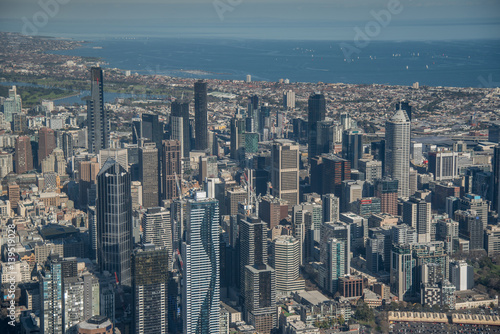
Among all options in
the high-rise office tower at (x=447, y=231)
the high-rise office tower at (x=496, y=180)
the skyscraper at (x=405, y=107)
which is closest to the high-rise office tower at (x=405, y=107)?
the skyscraper at (x=405, y=107)

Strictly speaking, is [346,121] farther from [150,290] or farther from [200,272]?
[150,290]

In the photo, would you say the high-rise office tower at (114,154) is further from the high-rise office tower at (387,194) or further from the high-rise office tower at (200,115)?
the high-rise office tower at (387,194)

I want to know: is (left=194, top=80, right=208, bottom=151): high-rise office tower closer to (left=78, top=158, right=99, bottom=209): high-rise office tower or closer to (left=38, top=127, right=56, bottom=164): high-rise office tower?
(left=38, top=127, right=56, bottom=164): high-rise office tower

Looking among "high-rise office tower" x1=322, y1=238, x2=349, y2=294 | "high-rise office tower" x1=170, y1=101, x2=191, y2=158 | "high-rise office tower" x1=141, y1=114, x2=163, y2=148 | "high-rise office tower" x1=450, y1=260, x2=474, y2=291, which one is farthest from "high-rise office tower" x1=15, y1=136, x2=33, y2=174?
"high-rise office tower" x1=450, y1=260, x2=474, y2=291

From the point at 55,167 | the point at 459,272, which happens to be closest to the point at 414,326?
the point at 459,272

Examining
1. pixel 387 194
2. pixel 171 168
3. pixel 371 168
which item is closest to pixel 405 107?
pixel 371 168
